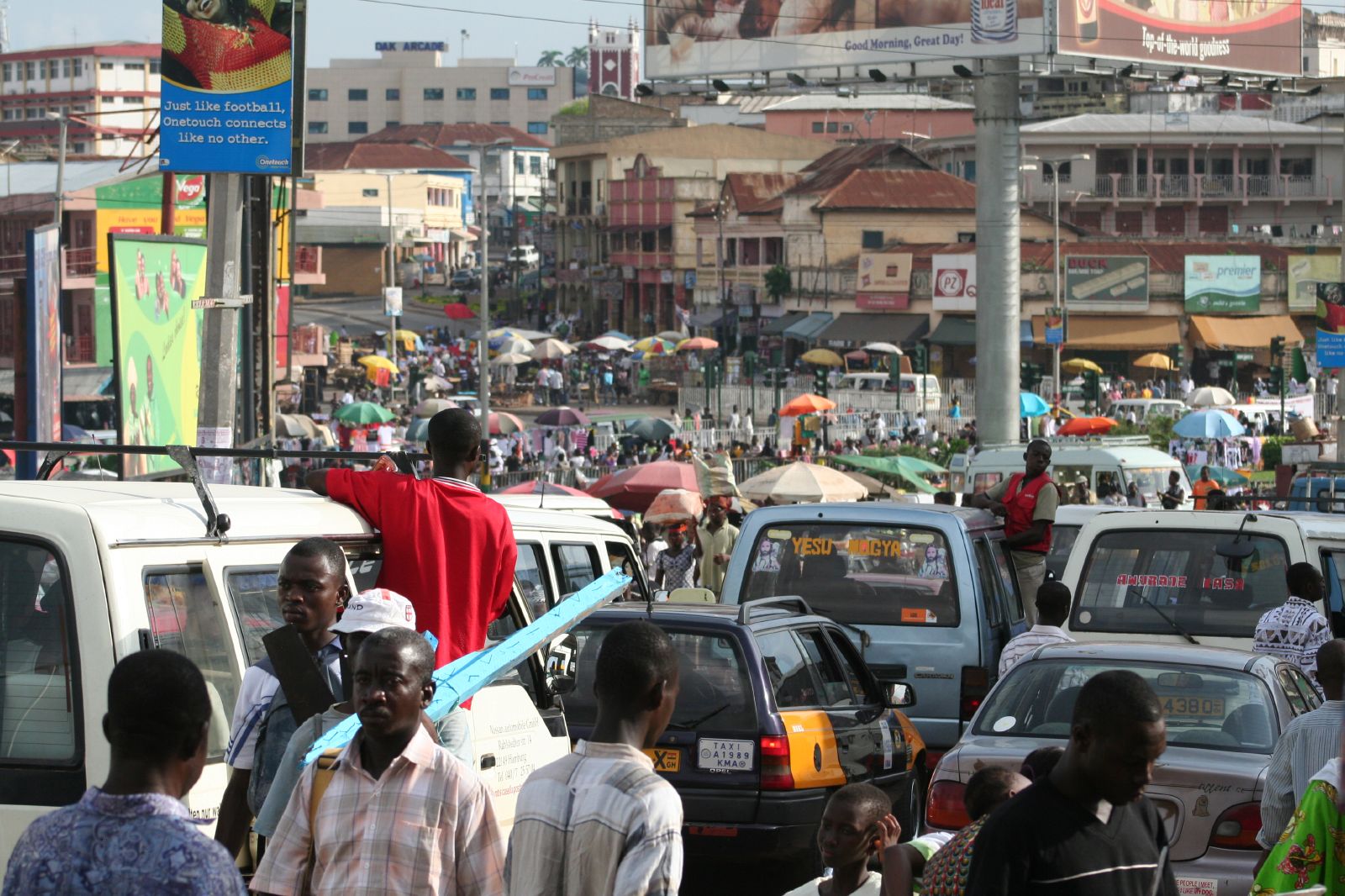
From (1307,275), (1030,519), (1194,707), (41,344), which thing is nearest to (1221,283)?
(1307,275)

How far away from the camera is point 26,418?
16688 mm

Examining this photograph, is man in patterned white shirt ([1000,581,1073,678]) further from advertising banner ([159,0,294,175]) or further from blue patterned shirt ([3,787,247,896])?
blue patterned shirt ([3,787,247,896])

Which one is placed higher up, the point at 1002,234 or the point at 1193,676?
the point at 1002,234

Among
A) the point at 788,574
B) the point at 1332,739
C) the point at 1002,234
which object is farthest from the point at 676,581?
the point at 1002,234

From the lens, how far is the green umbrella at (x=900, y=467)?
29109 millimetres

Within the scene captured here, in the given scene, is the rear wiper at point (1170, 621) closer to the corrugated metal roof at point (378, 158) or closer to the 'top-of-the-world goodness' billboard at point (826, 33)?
the 'top-of-the-world goodness' billboard at point (826, 33)

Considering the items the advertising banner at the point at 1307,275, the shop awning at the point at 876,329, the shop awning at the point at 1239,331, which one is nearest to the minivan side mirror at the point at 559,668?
the shop awning at the point at 1239,331

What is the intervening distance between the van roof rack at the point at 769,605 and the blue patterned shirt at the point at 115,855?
532 centimetres

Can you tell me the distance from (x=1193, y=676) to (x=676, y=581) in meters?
8.82

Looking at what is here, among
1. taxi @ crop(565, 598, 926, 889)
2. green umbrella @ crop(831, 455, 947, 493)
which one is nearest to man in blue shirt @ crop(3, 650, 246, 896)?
taxi @ crop(565, 598, 926, 889)

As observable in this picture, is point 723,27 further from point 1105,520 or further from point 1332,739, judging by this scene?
point 1332,739

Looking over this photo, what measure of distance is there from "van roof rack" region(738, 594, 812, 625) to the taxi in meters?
0.02

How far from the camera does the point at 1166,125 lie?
7450 cm

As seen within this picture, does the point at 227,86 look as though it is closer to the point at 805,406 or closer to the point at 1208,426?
the point at 1208,426
